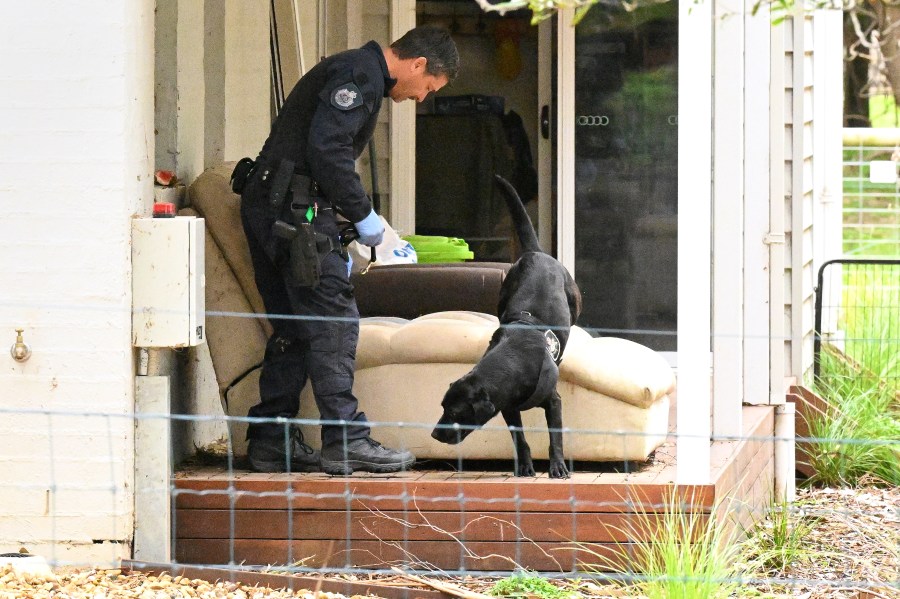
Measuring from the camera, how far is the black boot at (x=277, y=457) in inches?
201

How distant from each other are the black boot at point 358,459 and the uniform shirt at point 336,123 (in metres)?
0.83

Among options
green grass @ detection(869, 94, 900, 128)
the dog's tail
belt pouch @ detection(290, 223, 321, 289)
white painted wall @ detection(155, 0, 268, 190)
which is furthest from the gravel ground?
green grass @ detection(869, 94, 900, 128)

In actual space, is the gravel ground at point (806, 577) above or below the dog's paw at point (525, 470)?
below

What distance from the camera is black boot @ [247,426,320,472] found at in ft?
16.7

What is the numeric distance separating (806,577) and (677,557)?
4.15ft

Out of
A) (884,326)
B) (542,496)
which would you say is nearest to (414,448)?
(542,496)

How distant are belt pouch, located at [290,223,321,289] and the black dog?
0.64 metres

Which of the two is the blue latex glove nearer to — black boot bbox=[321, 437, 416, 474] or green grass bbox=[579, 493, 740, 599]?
black boot bbox=[321, 437, 416, 474]

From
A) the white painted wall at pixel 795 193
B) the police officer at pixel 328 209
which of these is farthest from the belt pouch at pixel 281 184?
the white painted wall at pixel 795 193

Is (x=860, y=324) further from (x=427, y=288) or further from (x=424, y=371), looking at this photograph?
(x=424, y=371)

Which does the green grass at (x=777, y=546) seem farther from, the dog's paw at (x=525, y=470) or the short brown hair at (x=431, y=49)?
the short brown hair at (x=431, y=49)

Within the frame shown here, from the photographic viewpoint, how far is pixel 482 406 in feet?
15.5

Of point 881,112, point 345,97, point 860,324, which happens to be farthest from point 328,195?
point 881,112

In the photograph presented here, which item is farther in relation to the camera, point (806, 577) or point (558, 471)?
point (806, 577)
